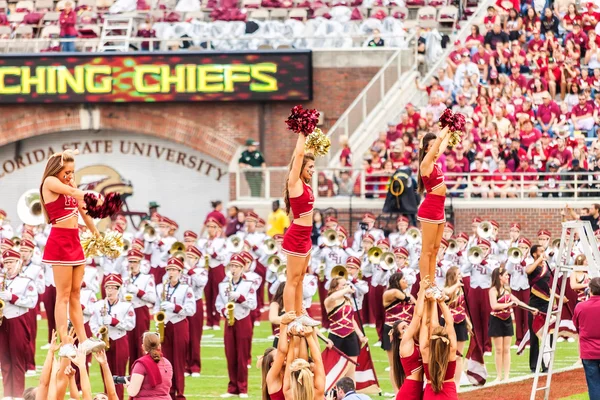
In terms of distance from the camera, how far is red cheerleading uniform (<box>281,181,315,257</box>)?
34.6 ft

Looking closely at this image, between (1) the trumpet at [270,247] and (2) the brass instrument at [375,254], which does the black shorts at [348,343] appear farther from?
(1) the trumpet at [270,247]

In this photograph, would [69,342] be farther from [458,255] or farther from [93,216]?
[458,255]

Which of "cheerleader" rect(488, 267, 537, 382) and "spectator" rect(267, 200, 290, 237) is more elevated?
"spectator" rect(267, 200, 290, 237)

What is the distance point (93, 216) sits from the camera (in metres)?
10.2

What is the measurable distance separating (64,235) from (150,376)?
6.87ft

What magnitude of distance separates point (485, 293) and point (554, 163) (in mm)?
6182

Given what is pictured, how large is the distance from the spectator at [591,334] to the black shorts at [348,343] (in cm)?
253

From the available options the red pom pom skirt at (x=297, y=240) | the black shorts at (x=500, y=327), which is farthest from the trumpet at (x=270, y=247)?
the red pom pom skirt at (x=297, y=240)

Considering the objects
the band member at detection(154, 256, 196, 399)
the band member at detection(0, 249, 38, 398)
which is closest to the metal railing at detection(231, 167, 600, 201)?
the band member at detection(154, 256, 196, 399)

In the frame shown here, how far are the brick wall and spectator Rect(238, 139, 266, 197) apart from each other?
5.05ft

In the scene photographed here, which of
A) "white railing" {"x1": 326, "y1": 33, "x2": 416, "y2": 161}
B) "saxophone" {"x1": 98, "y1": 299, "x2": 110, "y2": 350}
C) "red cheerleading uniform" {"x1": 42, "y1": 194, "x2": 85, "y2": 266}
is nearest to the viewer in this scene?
"red cheerleading uniform" {"x1": 42, "y1": 194, "x2": 85, "y2": 266}

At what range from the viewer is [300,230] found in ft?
34.8

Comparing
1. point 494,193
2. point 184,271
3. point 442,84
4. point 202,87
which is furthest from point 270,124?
point 184,271

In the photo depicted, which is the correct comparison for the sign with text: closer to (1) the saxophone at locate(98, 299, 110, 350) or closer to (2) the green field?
(2) the green field
